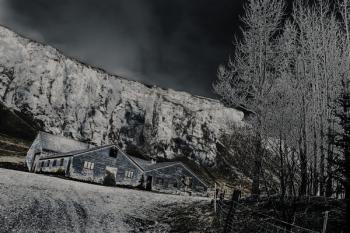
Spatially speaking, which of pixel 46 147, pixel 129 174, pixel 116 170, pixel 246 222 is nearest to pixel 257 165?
pixel 246 222

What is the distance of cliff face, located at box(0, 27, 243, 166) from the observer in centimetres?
9712

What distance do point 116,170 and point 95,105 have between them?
63065 mm

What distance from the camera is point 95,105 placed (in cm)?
10506

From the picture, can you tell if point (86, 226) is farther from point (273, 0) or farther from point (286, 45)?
point (273, 0)

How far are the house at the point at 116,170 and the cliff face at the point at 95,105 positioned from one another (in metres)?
41.7

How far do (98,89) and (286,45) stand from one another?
304 feet

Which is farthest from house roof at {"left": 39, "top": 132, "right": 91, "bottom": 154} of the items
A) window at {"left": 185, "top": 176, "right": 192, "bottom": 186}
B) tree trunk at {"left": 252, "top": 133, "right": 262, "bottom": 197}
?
tree trunk at {"left": 252, "top": 133, "right": 262, "bottom": 197}

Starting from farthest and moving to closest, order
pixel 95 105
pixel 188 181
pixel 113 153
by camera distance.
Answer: pixel 95 105 < pixel 188 181 < pixel 113 153

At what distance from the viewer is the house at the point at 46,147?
49062 mm

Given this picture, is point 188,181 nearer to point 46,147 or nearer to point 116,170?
point 116,170

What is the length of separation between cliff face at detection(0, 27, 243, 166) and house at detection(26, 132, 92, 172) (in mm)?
44146

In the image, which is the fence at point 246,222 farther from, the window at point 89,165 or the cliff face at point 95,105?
the cliff face at point 95,105

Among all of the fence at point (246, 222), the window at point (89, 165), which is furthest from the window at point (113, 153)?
the fence at point (246, 222)

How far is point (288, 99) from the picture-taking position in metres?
15.8
